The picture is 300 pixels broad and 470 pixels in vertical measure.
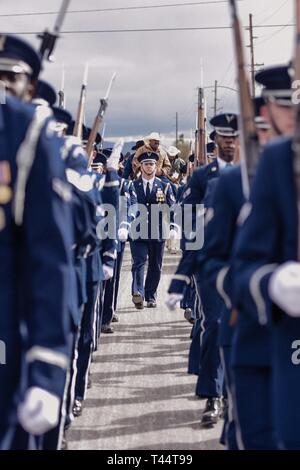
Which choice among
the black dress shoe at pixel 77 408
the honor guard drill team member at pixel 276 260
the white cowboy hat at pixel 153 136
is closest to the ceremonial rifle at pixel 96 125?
the black dress shoe at pixel 77 408

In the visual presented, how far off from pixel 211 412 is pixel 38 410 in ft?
12.2

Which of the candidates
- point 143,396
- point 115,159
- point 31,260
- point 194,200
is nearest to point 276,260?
point 31,260

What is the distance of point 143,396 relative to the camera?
6.82 metres

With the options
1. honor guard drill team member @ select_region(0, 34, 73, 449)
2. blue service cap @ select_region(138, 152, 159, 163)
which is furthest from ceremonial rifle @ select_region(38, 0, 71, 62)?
blue service cap @ select_region(138, 152, 159, 163)

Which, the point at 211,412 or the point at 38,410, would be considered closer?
the point at 38,410

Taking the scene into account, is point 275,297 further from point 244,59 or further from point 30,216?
point 244,59

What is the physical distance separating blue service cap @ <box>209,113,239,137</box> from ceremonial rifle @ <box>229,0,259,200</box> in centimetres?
226

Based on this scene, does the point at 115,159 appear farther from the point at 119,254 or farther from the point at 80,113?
the point at 119,254

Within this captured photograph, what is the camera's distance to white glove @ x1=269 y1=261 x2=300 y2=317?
2.54 metres

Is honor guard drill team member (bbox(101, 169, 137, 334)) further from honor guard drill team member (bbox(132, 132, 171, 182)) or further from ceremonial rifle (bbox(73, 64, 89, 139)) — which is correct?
ceremonial rifle (bbox(73, 64, 89, 139))

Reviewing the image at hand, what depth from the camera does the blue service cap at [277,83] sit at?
11.1 ft

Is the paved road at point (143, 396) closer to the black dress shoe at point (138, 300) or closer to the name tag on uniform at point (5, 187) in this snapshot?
the black dress shoe at point (138, 300)
